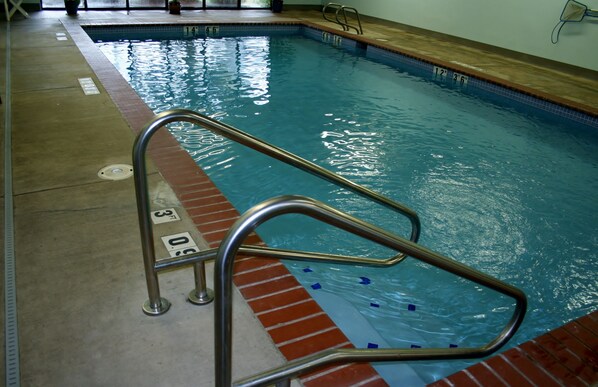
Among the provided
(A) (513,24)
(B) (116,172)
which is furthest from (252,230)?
(A) (513,24)

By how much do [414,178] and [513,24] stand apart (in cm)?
628

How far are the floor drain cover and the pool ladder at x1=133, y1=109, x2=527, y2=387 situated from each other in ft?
4.62

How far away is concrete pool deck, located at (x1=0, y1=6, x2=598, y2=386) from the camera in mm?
1686

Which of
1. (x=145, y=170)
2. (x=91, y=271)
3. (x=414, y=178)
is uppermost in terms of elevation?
(x=145, y=170)

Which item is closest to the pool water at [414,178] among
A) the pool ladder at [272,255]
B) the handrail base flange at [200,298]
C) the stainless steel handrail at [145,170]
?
the pool ladder at [272,255]

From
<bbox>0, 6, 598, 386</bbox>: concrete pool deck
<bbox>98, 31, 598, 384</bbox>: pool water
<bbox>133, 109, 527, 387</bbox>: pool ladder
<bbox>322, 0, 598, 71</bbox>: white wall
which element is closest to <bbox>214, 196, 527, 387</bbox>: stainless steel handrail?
<bbox>133, 109, 527, 387</bbox>: pool ladder

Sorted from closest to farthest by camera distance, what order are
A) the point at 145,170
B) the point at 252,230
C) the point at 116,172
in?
the point at 252,230
the point at 145,170
the point at 116,172

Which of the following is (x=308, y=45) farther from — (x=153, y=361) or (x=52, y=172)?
(x=153, y=361)

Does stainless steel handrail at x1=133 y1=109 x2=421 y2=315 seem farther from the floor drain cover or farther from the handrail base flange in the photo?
the floor drain cover

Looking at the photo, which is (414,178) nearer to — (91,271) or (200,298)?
(200,298)

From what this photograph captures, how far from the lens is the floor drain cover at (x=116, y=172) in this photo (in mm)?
3117

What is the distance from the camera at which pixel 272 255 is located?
1841 mm

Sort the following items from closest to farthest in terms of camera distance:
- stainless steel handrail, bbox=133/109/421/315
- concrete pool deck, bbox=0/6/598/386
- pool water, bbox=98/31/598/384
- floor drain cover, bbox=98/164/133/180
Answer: stainless steel handrail, bbox=133/109/421/315
concrete pool deck, bbox=0/6/598/386
pool water, bbox=98/31/598/384
floor drain cover, bbox=98/164/133/180

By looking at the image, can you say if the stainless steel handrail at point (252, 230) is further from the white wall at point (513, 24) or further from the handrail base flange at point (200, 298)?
the white wall at point (513, 24)
